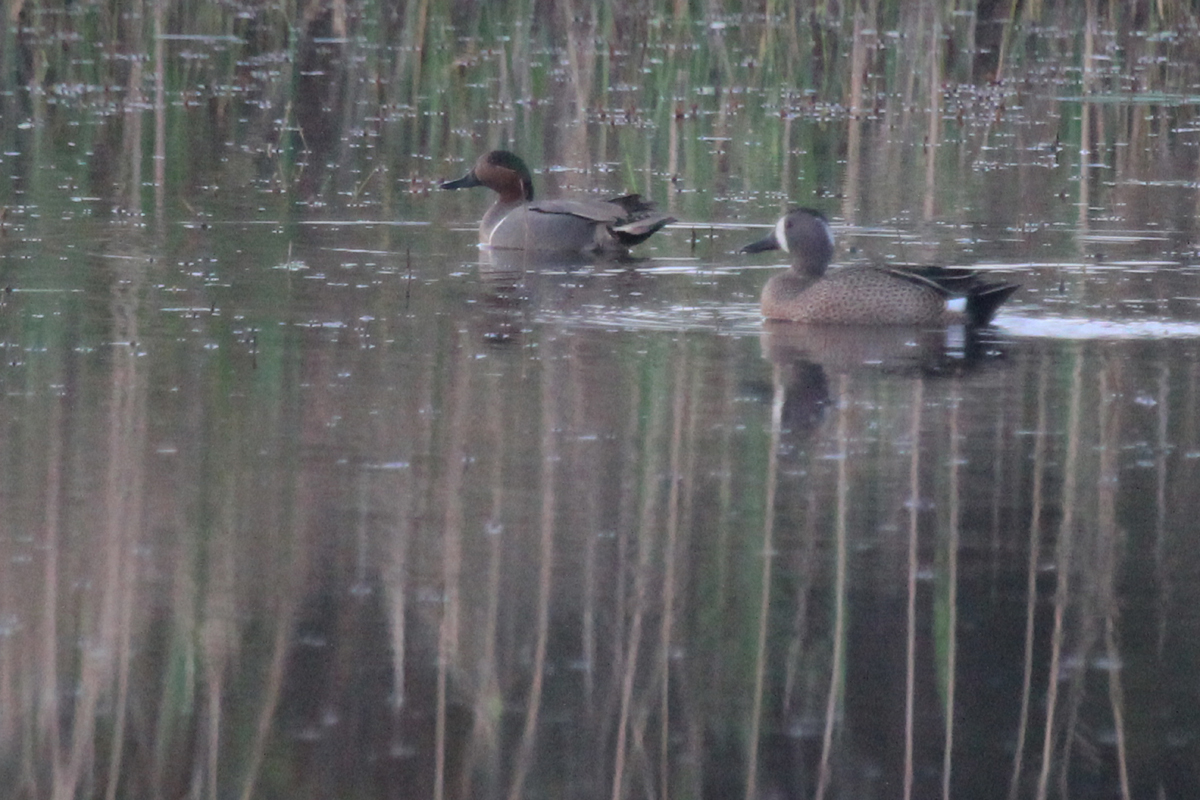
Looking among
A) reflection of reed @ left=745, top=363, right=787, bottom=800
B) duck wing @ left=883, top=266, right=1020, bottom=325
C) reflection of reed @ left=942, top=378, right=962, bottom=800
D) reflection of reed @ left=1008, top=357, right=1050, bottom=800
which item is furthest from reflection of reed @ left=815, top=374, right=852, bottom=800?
duck wing @ left=883, top=266, right=1020, bottom=325

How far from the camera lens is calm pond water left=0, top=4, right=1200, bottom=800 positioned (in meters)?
5.04

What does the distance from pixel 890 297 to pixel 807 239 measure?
829 mm

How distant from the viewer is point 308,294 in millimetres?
10211

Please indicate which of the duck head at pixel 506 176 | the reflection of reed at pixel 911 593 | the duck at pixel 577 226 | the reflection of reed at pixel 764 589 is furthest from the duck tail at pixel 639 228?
the reflection of reed at pixel 911 593

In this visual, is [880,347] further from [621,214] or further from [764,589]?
[764,589]

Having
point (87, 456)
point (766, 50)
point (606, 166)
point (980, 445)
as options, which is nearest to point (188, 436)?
point (87, 456)

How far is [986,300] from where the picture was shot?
9.61 meters

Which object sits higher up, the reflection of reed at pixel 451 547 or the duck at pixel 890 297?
the duck at pixel 890 297

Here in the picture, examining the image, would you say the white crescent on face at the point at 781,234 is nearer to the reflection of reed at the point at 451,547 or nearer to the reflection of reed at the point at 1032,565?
the reflection of reed at the point at 1032,565

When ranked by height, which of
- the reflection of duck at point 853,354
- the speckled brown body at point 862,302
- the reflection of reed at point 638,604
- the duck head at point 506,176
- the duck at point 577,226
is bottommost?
the reflection of reed at point 638,604

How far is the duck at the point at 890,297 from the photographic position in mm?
9625

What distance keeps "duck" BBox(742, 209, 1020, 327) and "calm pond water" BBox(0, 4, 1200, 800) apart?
13 cm

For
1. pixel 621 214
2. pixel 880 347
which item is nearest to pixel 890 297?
pixel 880 347

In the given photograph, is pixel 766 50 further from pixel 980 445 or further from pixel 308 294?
pixel 980 445
